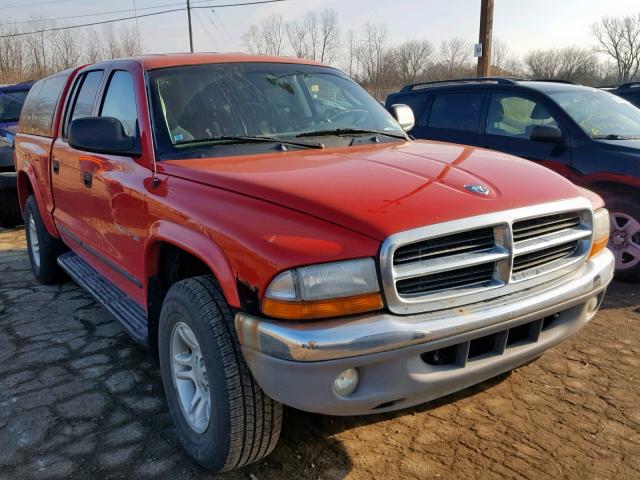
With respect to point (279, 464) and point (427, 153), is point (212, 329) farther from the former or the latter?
point (427, 153)

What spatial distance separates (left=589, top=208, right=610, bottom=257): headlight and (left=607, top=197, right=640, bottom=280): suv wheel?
2.60 meters

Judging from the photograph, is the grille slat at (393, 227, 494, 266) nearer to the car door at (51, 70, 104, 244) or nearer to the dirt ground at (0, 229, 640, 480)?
the dirt ground at (0, 229, 640, 480)

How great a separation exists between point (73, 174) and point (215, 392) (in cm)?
241

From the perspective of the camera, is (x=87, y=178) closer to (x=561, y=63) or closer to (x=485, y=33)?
(x=485, y=33)

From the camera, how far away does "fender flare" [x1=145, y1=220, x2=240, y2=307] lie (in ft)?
7.02

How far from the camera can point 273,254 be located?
6.50 feet

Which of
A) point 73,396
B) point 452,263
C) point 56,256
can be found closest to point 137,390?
point 73,396

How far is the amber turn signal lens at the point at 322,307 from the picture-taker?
1.97 metres

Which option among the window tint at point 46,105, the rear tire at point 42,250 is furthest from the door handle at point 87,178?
the rear tire at point 42,250

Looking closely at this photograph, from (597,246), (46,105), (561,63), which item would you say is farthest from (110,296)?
(561,63)

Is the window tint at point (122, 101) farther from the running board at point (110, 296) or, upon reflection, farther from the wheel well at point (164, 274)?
the running board at point (110, 296)

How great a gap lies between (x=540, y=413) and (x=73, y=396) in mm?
2591

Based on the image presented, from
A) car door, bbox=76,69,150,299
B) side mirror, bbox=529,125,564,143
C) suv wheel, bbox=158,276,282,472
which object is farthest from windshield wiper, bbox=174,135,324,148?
side mirror, bbox=529,125,564,143

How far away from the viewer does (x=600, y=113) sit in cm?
584
